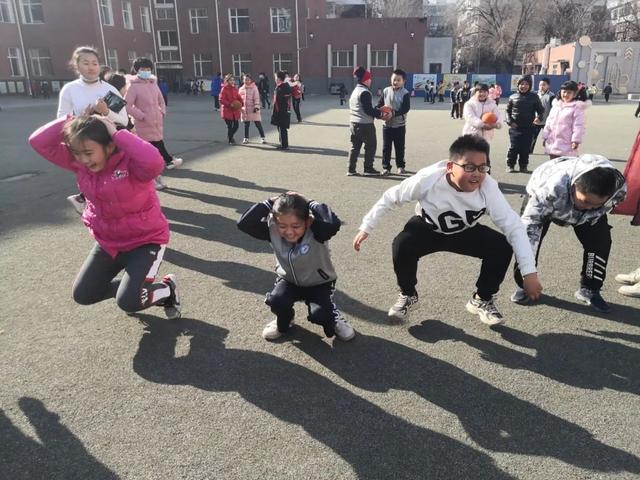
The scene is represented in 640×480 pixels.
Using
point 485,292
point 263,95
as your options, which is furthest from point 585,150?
point 263,95

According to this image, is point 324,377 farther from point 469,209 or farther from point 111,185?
point 111,185

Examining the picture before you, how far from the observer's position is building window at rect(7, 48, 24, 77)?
37.3 meters

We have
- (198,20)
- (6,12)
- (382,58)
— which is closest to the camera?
(6,12)

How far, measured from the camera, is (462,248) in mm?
3529

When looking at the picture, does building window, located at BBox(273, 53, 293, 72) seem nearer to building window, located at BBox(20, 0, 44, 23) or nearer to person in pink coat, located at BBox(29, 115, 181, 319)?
building window, located at BBox(20, 0, 44, 23)

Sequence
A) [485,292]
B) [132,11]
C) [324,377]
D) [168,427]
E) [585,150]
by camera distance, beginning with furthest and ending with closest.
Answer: [132,11] < [585,150] < [485,292] < [324,377] < [168,427]

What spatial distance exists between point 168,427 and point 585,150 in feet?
39.2

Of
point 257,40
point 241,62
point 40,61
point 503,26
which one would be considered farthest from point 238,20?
point 503,26

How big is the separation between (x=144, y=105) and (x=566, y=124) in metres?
6.36

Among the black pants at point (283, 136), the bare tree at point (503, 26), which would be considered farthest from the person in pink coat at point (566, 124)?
the bare tree at point (503, 26)

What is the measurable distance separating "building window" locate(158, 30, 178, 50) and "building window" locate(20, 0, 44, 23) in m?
10.8

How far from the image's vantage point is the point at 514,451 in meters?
2.36

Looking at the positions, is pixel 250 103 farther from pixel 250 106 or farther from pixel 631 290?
pixel 631 290

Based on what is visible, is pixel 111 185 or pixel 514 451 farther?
pixel 111 185
